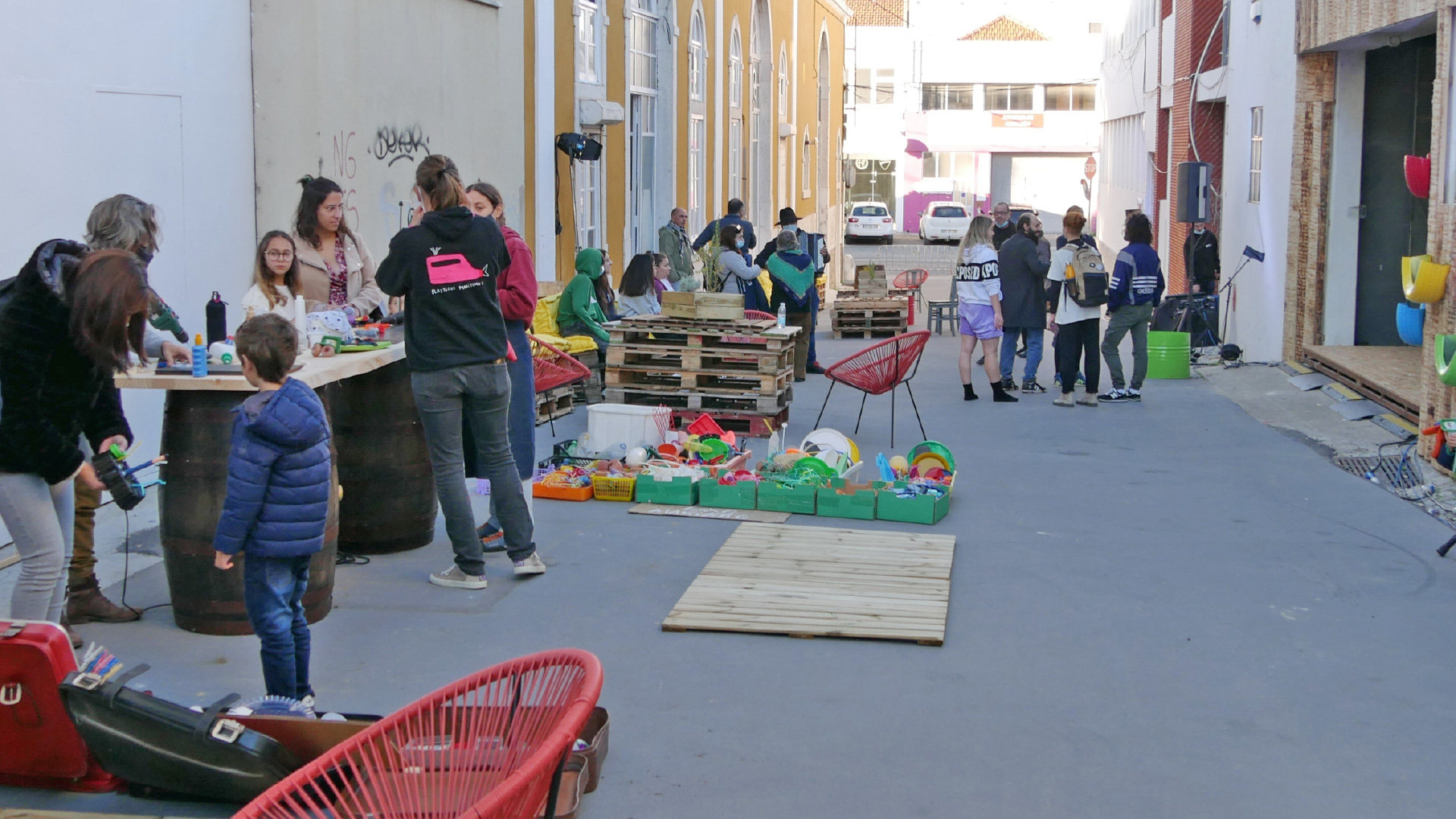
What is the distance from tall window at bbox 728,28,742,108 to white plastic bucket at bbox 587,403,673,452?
51.1 feet

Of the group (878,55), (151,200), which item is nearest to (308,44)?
(151,200)

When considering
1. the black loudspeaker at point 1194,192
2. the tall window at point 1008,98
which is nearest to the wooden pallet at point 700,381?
the black loudspeaker at point 1194,192

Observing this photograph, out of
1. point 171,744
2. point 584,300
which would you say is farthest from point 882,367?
point 171,744

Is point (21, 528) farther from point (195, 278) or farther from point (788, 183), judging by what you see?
Answer: point (788, 183)

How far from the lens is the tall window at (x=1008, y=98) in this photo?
59.5 m

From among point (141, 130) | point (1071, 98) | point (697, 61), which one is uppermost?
point (1071, 98)

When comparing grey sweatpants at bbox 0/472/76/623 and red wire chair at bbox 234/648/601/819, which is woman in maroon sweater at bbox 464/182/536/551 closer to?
grey sweatpants at bbox 0/472/76/623

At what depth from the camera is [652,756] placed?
15.3 ft

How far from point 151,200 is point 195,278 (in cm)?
55

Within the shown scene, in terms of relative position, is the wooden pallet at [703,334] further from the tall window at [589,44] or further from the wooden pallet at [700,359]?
the tall window at [589,44]

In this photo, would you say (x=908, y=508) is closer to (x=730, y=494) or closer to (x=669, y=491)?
(x=730, y=494)

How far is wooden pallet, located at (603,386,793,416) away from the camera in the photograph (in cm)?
1070

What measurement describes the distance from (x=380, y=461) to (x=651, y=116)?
A: 1296 cm

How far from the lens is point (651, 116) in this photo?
19141mm
